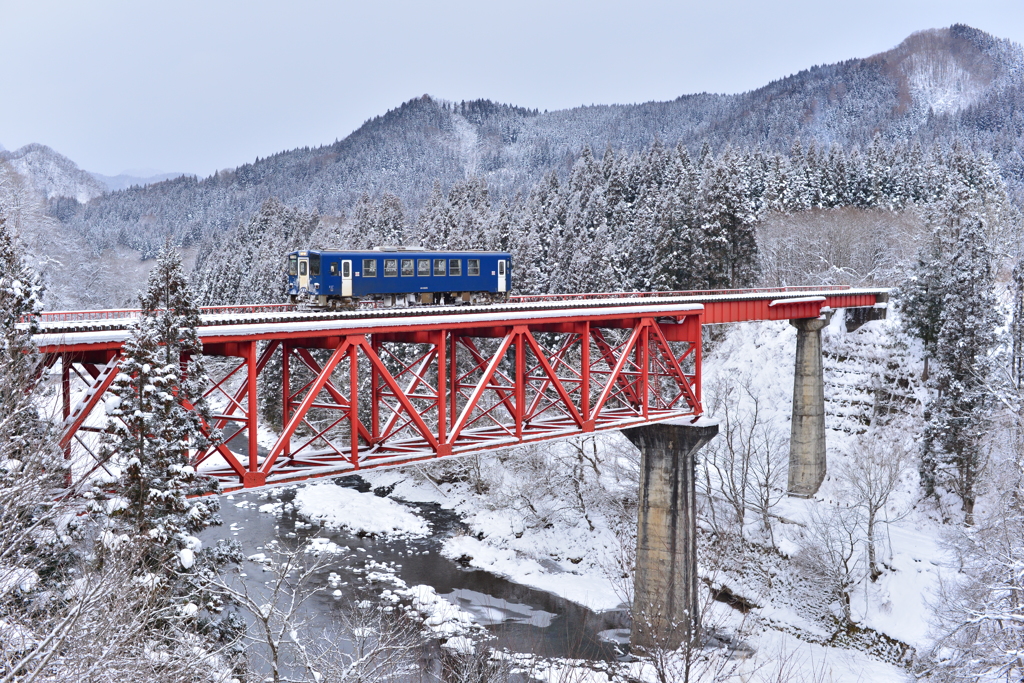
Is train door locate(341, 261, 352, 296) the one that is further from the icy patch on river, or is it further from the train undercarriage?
the icy patch on river

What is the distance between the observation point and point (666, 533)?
32781 millimetres

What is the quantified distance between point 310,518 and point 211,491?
28572 millimetres

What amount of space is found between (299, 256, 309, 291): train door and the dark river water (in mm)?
9939

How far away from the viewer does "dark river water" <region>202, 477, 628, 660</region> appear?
3238cm

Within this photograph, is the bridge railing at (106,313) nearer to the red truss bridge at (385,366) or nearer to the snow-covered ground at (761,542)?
the red truss bridge at (385,366)

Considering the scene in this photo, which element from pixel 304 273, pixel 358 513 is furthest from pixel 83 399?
pixel 358 513

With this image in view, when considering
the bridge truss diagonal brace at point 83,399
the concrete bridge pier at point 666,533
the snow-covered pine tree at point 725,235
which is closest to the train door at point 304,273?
the bridge truss diagonal brace at point 83,399

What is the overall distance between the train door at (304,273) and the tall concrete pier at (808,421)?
28.1 metres

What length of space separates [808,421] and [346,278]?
28944 millimetres

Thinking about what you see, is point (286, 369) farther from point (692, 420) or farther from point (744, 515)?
point (744, 515)

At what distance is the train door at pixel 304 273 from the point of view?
28188 millimetres

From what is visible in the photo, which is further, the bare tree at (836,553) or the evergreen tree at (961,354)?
the evergreen tree at (961,354)

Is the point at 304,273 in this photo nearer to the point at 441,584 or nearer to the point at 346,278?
the point at 346,278

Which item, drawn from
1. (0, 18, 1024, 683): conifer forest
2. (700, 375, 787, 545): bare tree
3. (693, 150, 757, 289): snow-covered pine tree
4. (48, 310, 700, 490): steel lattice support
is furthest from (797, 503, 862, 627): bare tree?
(693, 150, 757, 289): snow-covered pine tree
